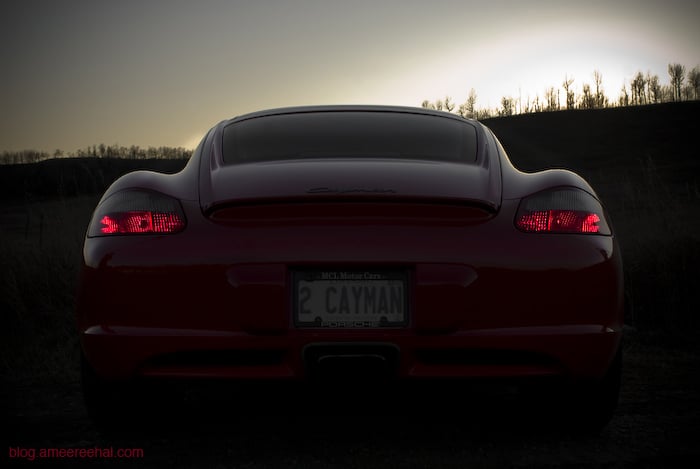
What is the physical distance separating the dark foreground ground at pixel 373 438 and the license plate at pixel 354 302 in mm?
510

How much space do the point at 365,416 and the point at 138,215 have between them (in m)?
1.34

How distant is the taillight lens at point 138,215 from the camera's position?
249cm

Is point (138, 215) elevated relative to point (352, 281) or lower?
elevated

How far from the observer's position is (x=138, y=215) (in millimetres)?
2537

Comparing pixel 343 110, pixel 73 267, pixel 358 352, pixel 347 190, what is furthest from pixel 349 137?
pixel 73 267

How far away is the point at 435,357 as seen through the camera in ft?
7.77

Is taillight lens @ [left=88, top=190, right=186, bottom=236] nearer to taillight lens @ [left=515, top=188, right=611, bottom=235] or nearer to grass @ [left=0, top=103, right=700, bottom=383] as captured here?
taillight lens @ [left=515, top=188, right=611, bottom=235]

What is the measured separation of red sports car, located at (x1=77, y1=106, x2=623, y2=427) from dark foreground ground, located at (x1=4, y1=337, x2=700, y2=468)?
28cm

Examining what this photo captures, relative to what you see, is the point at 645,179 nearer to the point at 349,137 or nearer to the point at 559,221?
the point at 349,137

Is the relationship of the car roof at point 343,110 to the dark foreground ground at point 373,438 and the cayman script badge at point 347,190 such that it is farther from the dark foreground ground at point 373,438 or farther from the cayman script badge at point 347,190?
the dark foreground ground at point 373,438

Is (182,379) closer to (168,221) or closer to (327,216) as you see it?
(168,221)

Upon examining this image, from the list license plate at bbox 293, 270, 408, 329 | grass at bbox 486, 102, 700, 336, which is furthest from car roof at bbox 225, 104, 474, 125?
grass at bbox 486, 102, 700, 336

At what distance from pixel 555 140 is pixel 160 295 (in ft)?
201

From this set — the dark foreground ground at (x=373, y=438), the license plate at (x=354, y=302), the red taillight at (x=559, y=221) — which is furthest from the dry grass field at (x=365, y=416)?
the red taillight at (x=559, y=221)
